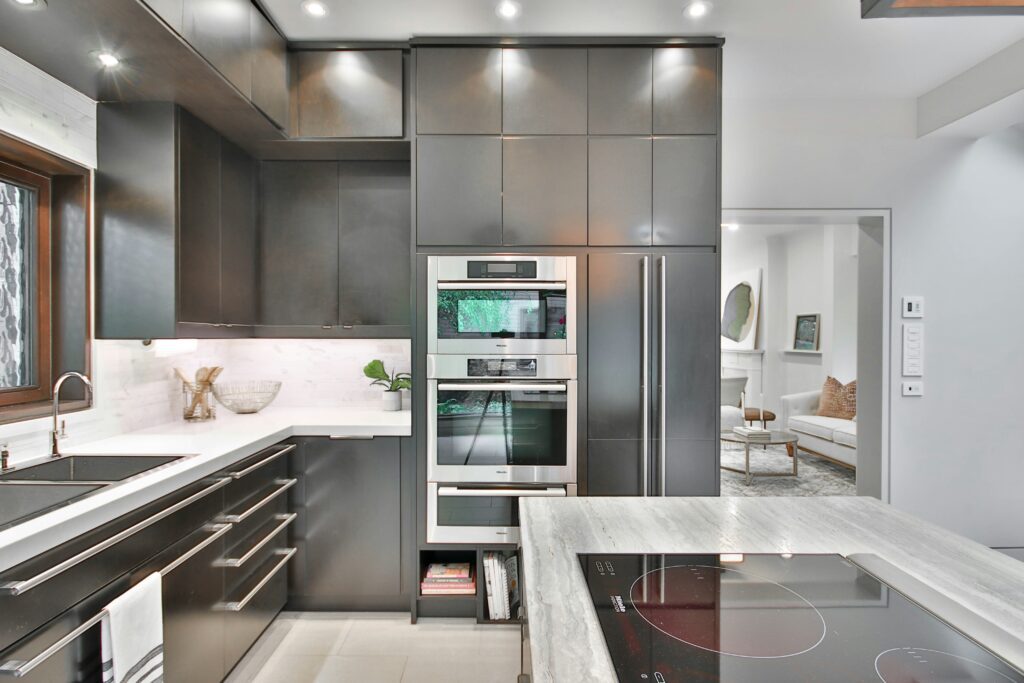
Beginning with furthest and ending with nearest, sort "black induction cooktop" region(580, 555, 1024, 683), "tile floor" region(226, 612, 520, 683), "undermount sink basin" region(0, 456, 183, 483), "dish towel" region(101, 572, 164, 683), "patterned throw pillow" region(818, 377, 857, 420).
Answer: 1. "patterned throw pillow" region(818, 377, 857, 420)
2. "tile floor" region(226, 612, 520, 683)
3. "undermount sink basin" region(0, 456, 183, 483)
4. "dish towel" region(101, 572, 164, 683)
5. "black induction cooktop" region(580, 555, 1024, 683)

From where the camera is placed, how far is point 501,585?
8.23 feet

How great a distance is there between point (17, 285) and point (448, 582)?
2.12 meters

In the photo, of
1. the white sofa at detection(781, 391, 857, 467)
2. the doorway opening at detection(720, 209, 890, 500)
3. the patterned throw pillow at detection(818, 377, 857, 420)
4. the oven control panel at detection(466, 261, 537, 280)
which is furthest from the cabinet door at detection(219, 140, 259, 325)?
the patterned throw pillow at detection(818, 377, 857, 420)

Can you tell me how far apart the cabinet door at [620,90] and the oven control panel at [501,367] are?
43.9 inches

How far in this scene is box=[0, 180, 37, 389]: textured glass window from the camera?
1.95 meters

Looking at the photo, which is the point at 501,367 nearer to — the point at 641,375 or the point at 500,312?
the point at 500,312

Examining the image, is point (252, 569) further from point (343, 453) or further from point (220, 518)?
point (343, 453)

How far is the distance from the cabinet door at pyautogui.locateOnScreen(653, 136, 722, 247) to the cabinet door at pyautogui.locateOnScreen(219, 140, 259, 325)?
205 centimetres

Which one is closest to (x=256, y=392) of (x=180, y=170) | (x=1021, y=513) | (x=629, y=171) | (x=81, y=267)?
(x=81, y=267)

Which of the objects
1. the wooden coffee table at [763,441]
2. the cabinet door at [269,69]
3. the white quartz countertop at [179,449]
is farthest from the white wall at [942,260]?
the white quartz countertop at [179,449]

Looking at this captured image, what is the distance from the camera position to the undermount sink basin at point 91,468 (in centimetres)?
177

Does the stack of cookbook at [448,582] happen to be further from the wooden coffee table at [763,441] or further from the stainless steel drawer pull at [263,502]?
the wooden coffee table at [763,441]

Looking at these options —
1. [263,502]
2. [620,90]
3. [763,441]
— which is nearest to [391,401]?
[263,502]

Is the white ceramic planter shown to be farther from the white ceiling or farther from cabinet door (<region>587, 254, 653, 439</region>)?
the white ceiling
